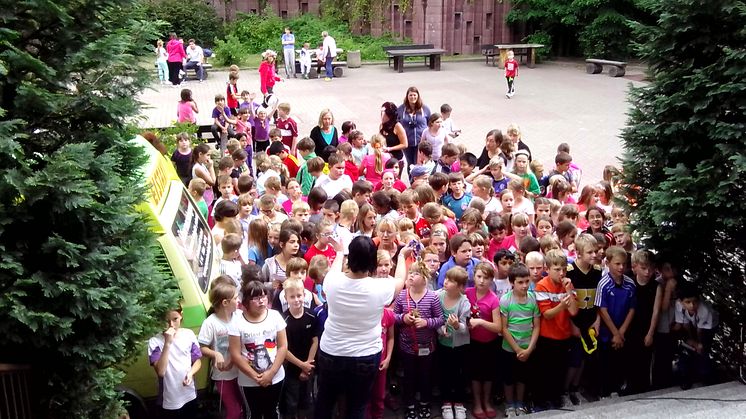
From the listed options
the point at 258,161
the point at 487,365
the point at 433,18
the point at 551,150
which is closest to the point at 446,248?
the point at 487,365

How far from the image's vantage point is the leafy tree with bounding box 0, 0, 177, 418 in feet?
13.2

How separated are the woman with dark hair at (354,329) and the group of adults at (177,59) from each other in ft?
70.2

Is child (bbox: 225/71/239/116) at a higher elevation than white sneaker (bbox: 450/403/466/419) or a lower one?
higher

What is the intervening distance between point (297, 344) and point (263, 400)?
21.3 inches

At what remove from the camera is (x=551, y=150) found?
16.8 metres

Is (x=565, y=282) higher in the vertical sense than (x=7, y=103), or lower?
lower

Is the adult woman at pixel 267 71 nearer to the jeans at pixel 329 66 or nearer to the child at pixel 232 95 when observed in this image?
the child at pixel 232 95

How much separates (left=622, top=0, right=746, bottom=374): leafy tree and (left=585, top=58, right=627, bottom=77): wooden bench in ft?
75.2

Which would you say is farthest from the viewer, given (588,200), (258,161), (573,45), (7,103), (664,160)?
(573,45)

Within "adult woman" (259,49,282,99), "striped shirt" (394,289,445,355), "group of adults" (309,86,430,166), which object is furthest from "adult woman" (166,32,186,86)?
"striped shirt" (394,289,445,355)

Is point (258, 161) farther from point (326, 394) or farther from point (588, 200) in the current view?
point (326, 394)

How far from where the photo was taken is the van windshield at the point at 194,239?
6.32 meters

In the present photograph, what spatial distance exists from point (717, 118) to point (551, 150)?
10837mm

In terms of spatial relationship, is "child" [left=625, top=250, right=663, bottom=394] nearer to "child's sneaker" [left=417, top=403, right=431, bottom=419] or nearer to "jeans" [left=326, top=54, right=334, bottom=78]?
→ "child's sneaker" [left=417, top=403, right=431, bottom=419]
